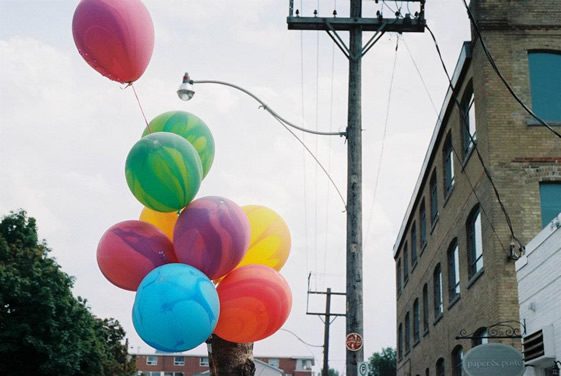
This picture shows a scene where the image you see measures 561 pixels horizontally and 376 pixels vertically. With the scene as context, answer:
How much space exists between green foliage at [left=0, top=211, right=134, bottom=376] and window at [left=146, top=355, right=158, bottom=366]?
70657 mm

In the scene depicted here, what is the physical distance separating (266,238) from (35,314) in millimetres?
23353

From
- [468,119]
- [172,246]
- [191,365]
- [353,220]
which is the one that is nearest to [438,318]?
[468,119]

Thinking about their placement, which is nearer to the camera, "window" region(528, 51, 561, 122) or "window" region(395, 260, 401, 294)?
"window" region(528, 51, 561, 122)

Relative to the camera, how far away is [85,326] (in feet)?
108

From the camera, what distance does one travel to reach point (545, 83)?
18.2 m

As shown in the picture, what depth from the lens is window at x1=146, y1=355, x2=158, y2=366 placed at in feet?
334

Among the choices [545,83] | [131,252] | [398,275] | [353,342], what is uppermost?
[398,275]

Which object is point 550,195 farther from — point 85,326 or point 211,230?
point 85,326

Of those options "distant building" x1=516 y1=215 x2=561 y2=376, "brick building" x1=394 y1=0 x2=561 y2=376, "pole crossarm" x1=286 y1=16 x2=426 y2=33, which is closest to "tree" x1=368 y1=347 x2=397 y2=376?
"brick building" x1=394 y1=0 x2=561 y2=376

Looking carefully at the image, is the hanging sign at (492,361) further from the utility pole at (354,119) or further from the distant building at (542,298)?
the utility pole at (354,119)

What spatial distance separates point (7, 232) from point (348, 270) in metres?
25.1

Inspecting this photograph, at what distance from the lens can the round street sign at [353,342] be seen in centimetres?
1021

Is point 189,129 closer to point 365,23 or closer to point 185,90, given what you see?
point 185,90

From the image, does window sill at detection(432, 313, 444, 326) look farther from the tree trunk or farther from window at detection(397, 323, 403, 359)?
the tree trunk
